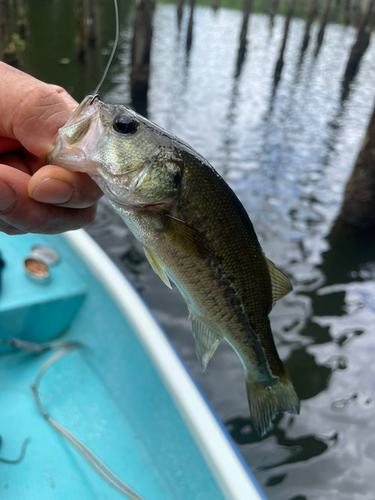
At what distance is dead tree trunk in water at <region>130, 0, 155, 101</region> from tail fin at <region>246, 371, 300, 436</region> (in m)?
9.51

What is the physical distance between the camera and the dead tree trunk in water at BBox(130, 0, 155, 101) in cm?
905

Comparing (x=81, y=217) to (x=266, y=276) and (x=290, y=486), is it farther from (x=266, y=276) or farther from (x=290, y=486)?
(x=290, y=486)

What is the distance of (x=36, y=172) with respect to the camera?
1.37 meters

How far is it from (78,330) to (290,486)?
205cm

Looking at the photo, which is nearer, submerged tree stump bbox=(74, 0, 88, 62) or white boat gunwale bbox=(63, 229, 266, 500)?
white boat gunwale bbox=(63, 229, 266, 500)

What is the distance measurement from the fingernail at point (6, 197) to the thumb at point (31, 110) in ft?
0.71

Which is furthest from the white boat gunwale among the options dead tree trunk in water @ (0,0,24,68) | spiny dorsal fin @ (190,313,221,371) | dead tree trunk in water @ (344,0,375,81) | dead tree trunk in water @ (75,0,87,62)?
dead tree trunk in water @ (344,0,375,81)

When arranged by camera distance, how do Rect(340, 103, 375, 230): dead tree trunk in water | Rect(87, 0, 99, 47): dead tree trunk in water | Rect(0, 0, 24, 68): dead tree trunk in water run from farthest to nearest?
Rect(87, 0, 99, 47): dead tree trunk in water, Rect(0, 0, 24, 68): dead tree trunk in water, Rect(340, 103, 375, 230): dead tree trunk in water

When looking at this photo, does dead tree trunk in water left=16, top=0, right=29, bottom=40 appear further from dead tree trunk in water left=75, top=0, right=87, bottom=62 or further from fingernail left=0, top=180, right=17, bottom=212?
fingernail left=0, top=180, right=17, bottom=212

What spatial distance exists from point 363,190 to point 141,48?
23.7 ft

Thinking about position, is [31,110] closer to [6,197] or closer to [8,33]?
[6,197]

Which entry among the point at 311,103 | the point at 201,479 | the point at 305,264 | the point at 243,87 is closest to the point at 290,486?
the point at 201,479

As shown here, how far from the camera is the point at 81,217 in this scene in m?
1.66

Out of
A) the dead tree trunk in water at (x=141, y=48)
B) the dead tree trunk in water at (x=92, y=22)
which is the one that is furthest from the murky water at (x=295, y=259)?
the dead tree trunk in water at (x=92, y=22)
